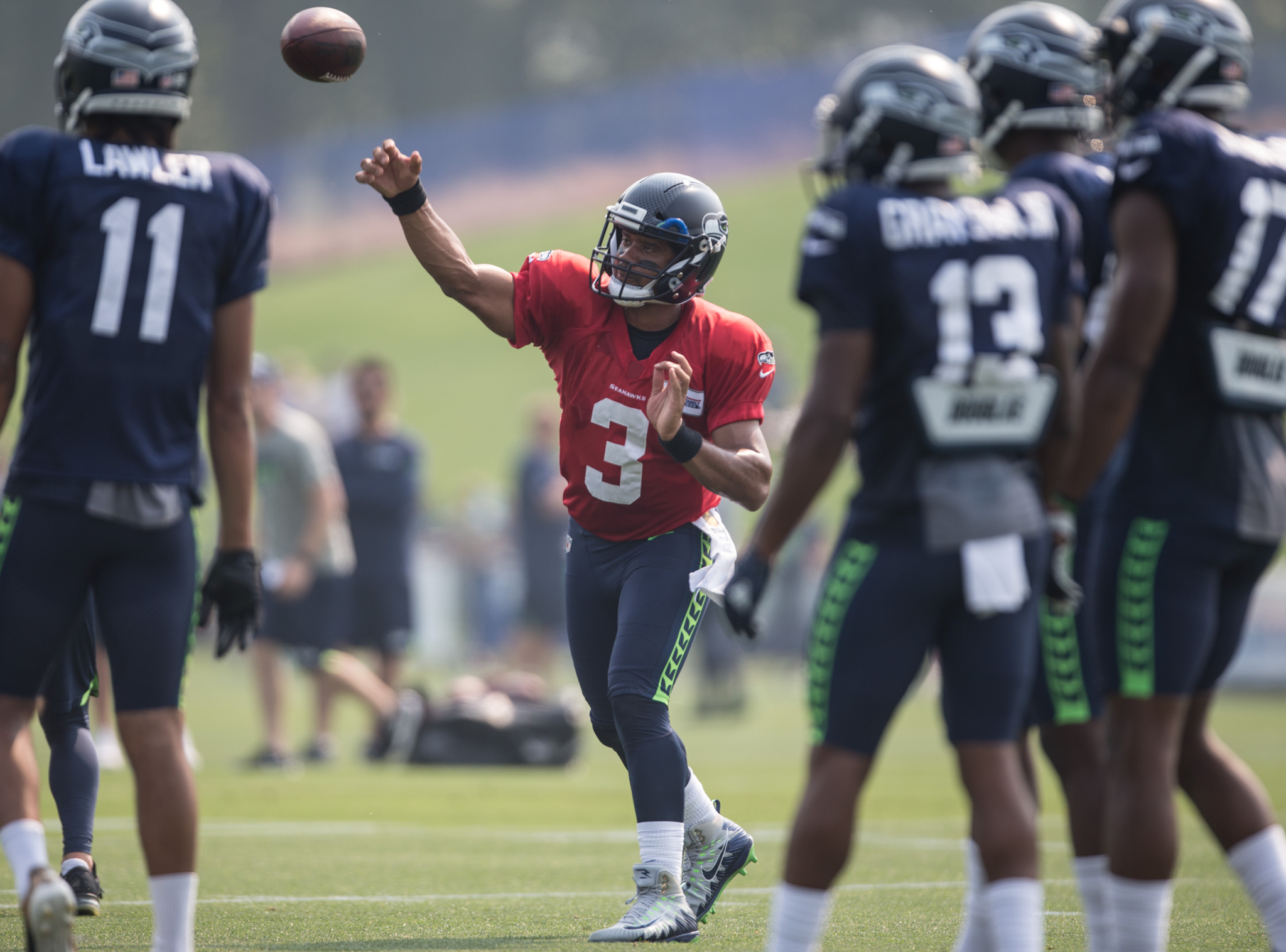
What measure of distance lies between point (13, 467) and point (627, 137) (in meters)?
33.1

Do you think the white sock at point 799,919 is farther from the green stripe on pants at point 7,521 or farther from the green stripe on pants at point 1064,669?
the green stripe on pants at point 7,521

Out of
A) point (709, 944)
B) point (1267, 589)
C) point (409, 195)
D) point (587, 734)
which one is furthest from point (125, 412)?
point (1267, 589)

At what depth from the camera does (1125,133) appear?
3863mm

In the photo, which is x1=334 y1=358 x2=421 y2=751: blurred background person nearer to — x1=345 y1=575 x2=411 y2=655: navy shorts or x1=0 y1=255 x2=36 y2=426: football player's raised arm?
x1=345 y1=575 x2=411 y2=655: navy shorts

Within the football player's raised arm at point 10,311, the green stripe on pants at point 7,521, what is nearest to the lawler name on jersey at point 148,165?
the football player's raised arm at point 10,311

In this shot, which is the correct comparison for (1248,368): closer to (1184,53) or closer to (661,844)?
(1184,53)

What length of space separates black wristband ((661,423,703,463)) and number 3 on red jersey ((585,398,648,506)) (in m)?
0.42

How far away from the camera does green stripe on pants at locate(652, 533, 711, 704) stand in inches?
191

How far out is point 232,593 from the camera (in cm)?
396

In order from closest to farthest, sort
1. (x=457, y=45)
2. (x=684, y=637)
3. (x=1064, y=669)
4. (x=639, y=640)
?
(x=1064, y=669) → (x=639, y=640) → (x=684, y=637) → (x=457, y=45)

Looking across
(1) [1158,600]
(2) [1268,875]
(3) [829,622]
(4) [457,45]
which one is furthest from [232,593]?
(4) [457,45]

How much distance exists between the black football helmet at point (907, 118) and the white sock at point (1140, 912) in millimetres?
1578

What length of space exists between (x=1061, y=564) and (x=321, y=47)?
9.36 feet

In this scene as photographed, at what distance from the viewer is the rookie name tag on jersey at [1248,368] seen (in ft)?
12.0
